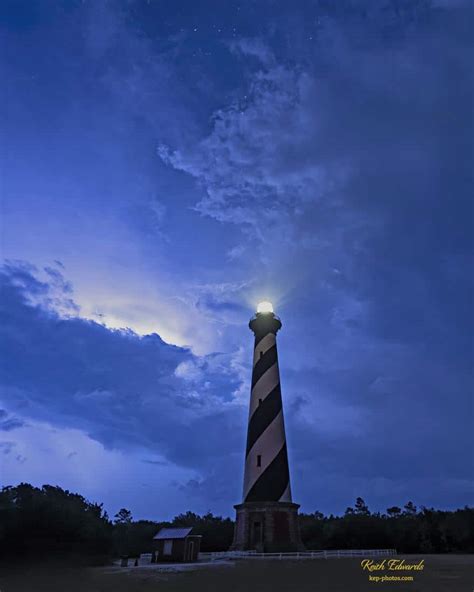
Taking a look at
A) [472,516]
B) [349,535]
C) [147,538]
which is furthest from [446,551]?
[147,538]

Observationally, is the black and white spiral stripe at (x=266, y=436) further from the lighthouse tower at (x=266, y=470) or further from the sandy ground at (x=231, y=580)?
the sandy ground at (x=231, y=580)

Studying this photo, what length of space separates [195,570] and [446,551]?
31.9 m

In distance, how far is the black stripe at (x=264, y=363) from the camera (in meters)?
35.8

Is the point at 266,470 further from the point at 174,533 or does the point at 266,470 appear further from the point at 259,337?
the point at 259,337

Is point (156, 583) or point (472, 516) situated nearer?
point (156, 583)

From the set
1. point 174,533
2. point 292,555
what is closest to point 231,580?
point 292,555

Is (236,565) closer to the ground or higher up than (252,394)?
closer to the ground

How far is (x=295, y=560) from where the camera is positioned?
988 inches

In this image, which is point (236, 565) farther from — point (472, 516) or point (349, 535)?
point (472, 516)

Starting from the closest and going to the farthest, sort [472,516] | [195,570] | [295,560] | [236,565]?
[195,570], [236,565], [295,560], [472,516]

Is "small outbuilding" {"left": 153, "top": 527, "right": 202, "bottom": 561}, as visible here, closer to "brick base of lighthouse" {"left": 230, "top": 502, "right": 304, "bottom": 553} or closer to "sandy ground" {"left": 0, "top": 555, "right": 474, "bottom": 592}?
"brick base of lighthouse" {"left": 230, "top": 502, "right": 304, "bottom": 553}

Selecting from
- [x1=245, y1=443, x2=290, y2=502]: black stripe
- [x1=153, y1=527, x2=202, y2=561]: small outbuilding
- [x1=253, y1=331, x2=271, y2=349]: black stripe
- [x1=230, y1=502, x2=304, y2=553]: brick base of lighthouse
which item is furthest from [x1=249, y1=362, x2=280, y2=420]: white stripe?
[x1=153, y1=527, x2=202, y2=561]: small outbuilding

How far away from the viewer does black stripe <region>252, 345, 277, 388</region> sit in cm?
3581

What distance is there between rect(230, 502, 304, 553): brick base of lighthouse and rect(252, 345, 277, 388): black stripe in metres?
9.09
